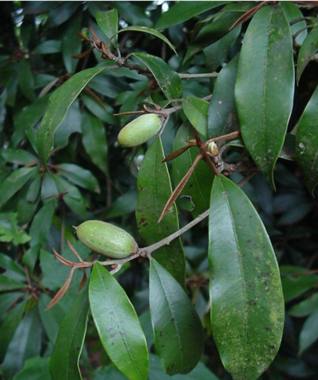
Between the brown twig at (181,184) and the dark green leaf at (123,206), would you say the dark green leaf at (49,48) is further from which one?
the brown twig at (181,184)

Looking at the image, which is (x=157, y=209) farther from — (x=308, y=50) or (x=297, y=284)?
(x=297, y=284)

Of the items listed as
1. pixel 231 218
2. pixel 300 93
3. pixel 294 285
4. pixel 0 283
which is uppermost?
pixel 231 218

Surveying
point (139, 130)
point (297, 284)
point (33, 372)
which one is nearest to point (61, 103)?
point (139, 130)

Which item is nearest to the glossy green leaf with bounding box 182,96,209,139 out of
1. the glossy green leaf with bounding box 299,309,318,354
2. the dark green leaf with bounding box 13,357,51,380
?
the dark green leaf with bounding box 13,357,51,380

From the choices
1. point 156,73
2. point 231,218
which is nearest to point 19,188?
point 156,73

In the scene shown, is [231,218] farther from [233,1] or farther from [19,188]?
[19,188]

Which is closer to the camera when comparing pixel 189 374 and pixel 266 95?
pixel 266 95
